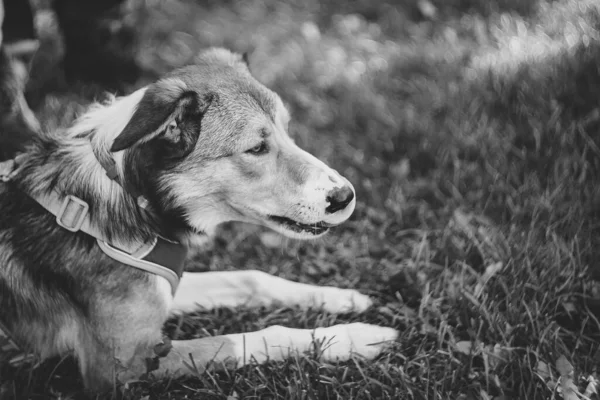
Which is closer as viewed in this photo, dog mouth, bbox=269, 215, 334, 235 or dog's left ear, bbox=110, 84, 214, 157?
dog's left ear, bbox=110, 84, 214, 157

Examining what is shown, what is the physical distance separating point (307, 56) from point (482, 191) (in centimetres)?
268

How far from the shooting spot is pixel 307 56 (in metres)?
5.90

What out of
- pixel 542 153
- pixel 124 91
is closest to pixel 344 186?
pixel 542 153

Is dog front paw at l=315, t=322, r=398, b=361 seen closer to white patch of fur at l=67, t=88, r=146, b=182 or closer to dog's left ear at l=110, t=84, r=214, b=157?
dog's left ear at l=110, t=84, r=214, b=157

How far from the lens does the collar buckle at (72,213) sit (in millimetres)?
2521

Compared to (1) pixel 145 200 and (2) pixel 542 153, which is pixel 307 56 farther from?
(1) pixel 145 200

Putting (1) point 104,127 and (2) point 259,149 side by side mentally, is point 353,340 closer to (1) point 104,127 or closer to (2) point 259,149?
(2) point 259,149

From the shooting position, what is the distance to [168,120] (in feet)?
7.88

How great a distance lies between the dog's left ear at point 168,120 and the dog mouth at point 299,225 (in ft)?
1.84

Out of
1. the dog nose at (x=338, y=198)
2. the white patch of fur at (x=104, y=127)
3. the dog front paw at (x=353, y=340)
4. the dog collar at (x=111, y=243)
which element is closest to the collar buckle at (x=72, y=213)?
the dog collar at (x=111, y=243)

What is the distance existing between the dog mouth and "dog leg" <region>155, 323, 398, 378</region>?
0.53 m

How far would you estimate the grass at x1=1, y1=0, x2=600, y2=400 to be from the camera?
9.16ft

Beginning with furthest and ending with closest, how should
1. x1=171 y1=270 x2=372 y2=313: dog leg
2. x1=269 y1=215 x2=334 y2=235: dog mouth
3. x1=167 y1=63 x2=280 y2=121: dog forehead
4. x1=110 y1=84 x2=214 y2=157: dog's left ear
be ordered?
x1=171 y1=270 x2=372 y2=313: dog leg < x1=269 y1=215 x2=334 y2=235: dog mouth < x1=167 y1=63 x2=280 y2=121: dog forehead < x1=110 y1=84 x2=214 y2=157: dog's left ear

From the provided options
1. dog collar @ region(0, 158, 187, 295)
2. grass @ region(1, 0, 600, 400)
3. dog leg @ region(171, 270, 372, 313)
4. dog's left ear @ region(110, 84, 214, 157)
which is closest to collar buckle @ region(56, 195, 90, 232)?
dog collar @ region(0, 158, 187, 295)
